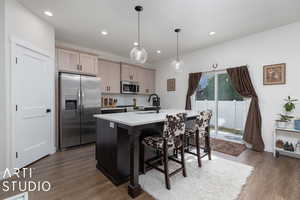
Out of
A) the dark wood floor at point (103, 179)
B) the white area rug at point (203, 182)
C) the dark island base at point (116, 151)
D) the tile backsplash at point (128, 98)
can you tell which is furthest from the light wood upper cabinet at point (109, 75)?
the white area rug at point (203, 182)

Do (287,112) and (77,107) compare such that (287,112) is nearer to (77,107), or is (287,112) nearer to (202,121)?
(202,121)

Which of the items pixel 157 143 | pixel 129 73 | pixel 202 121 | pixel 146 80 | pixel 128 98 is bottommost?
pixel 157 143

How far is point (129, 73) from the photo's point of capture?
16.6 ft

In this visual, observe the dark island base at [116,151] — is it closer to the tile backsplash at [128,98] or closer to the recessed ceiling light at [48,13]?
the recessed ceiling light at [48,13]

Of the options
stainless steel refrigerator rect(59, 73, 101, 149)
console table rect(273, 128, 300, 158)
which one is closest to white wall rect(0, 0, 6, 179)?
stainless steel refrigerator rect(59, 73, 101, 149)

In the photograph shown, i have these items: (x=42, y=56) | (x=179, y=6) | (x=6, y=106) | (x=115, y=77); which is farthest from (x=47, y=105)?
(x=179, y=6)

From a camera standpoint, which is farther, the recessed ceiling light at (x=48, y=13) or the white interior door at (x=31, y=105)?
the recessed ceiling light at (x=48, y=13)

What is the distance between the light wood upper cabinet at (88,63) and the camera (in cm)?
376

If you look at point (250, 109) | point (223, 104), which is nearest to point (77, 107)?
point (223, 104)

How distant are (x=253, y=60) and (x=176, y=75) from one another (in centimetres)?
240

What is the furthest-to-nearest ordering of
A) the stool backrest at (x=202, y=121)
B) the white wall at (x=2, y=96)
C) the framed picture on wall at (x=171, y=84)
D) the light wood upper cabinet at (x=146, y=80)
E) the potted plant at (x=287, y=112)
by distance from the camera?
the light wood upper cabinet at (x=146, y=80), the framed picture on wall at (x=171, y=84), the potted plant at (x=287, y=112), the stool backrest at (x=202, y=121), the white wall at (x=2, y=96)

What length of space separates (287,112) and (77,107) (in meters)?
4.94

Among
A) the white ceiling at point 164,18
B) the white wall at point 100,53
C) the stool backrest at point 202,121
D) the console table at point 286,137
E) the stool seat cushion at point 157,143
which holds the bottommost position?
the console table at point 286,137

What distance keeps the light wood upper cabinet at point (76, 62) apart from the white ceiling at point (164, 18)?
1.43ft
